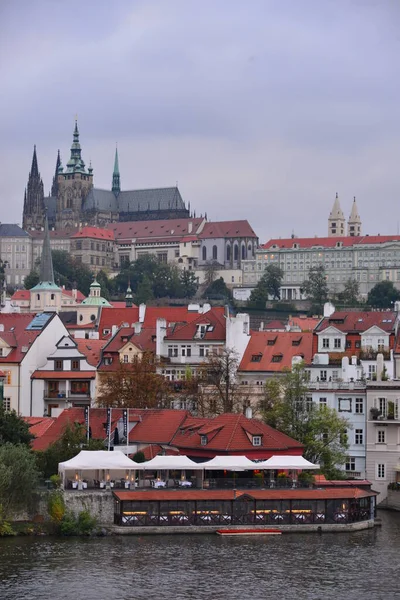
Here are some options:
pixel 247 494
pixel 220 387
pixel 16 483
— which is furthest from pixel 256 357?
pixel 16 483

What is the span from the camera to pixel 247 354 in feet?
301

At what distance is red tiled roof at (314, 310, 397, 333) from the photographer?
89.6 m

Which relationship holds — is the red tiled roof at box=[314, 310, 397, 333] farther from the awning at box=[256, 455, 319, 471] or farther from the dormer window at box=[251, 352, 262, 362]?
the awning at box=[256, 455, 319, 471]

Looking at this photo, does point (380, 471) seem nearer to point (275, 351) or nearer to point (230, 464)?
point (230, 464)

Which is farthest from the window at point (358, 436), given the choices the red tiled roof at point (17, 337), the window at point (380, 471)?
the red tiled roof at point (17, 337)

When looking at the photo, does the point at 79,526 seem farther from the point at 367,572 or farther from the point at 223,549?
the point at 367,572

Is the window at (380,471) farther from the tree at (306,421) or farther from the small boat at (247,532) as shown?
the small boat at (247,532)

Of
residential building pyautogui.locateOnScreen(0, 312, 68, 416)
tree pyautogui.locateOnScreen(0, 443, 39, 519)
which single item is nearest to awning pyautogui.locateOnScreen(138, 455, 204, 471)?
tree pyautogui.locateOnScreen(0, 443, 39, 519)

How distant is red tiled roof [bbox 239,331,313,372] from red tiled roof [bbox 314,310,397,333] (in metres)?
1.26

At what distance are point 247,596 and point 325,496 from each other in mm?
13367

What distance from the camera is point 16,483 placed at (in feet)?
215

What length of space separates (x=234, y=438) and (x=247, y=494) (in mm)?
5150

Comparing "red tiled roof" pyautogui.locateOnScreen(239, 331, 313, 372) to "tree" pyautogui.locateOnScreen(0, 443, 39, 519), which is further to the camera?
"red tiled roof" pyautogui.locateOnScreen(239, 331, 313, 372)

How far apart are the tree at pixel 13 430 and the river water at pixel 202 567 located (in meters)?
8.25
